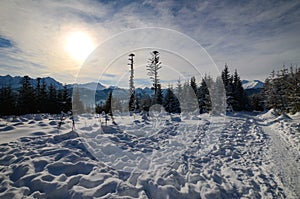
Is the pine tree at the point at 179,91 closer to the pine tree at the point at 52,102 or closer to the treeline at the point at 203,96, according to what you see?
the treeline at the point at 203,96

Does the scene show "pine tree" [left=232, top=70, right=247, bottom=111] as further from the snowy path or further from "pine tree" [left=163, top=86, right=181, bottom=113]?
the snowy path

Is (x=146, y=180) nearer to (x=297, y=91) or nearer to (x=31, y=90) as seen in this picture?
(x=297, y=91)

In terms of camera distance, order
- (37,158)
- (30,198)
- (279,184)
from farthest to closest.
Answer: (37,158)
(279,184)
(30,198)

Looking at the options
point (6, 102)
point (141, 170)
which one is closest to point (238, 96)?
point (141, 170)

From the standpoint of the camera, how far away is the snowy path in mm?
4254

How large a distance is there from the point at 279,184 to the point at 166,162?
10.4 feet

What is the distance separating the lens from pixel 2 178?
4070mm

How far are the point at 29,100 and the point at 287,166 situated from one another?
3752 cm

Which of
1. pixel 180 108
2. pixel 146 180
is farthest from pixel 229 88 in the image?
pixel 146 180

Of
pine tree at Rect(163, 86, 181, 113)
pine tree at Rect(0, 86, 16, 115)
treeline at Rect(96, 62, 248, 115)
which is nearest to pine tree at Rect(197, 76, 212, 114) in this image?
treeline at Rect(96, 62, 248, 115)

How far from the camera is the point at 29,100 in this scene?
31.6 m

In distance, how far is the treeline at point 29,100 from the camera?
30439 millimetres

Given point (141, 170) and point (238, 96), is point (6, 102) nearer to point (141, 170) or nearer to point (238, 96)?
point (141, 170)

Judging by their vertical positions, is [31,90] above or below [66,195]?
above
